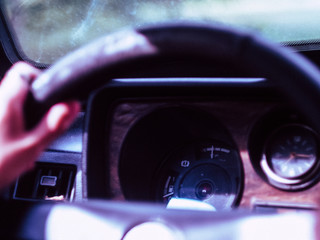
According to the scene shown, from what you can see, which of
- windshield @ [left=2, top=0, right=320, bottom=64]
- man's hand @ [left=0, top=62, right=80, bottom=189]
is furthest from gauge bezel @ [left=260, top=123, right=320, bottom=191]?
man's hand @ [left=0, top=62, right=80, bottom=189]

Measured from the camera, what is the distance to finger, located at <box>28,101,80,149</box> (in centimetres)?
83

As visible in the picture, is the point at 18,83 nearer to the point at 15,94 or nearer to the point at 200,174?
the point at 15,94

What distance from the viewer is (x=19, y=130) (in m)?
0.83

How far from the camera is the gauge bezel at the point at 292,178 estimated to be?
149cm

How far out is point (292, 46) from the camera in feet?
5.77

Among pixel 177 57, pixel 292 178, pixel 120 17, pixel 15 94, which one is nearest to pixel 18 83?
pixel 15 94

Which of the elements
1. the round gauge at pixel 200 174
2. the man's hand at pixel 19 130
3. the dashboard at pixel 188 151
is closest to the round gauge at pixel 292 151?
the dashboard at pixel 188 151

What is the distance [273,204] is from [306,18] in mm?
696

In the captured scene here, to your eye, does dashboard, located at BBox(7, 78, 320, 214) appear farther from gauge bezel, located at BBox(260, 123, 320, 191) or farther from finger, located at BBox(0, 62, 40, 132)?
finger, located at BBox(0, 62, 40, 132)

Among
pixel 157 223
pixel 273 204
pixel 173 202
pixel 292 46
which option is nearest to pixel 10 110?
pixel 157 223

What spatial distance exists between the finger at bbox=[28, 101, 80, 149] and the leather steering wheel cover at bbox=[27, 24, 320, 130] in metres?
0.03

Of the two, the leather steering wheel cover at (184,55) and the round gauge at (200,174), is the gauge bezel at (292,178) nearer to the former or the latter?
the round gauge at (200,174)

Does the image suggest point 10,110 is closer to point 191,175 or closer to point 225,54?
point 225,54

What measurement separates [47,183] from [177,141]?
1.58ft
